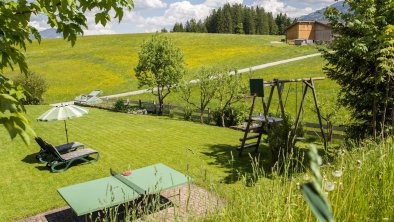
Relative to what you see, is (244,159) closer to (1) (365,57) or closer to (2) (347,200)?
(1) (365,57)

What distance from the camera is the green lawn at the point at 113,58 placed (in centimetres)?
4738

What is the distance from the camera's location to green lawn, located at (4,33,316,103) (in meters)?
47.4

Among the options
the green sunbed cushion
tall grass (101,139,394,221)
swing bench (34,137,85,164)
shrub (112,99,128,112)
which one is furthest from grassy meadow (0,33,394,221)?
shrub (112,99,128,112)

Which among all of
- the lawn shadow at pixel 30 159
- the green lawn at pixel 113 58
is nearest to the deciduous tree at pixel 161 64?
the lawn shadow at pixel 30 159

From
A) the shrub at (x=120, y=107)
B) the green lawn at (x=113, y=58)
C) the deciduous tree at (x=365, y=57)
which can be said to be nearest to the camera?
the deciduous tree at (x=365, y=57)

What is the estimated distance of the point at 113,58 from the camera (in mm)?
60844

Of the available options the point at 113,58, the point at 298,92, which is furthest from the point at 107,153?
the point at 113,58

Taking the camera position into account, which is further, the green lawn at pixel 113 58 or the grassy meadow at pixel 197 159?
the green lawn at pixel 113 58

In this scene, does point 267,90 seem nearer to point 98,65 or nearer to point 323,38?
point 98,65

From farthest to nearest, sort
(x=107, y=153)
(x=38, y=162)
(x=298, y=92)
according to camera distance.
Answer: (x=298, y=92) → (x=107, y=153) → (x=38, y=162)

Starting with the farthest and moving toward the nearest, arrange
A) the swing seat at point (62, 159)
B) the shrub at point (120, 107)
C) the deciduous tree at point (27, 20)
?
the shrub at point (120, 107) → the swing seat at point (62, 159) → the deciduous tree at point (27, 20)

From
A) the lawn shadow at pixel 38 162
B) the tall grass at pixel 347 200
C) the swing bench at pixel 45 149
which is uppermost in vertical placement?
the tall grass at pixel 347 200

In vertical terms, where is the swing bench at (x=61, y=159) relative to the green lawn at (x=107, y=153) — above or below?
above

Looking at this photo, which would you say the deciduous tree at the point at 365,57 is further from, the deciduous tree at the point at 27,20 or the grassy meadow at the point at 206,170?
the deciduous tree at the point at 27,20
